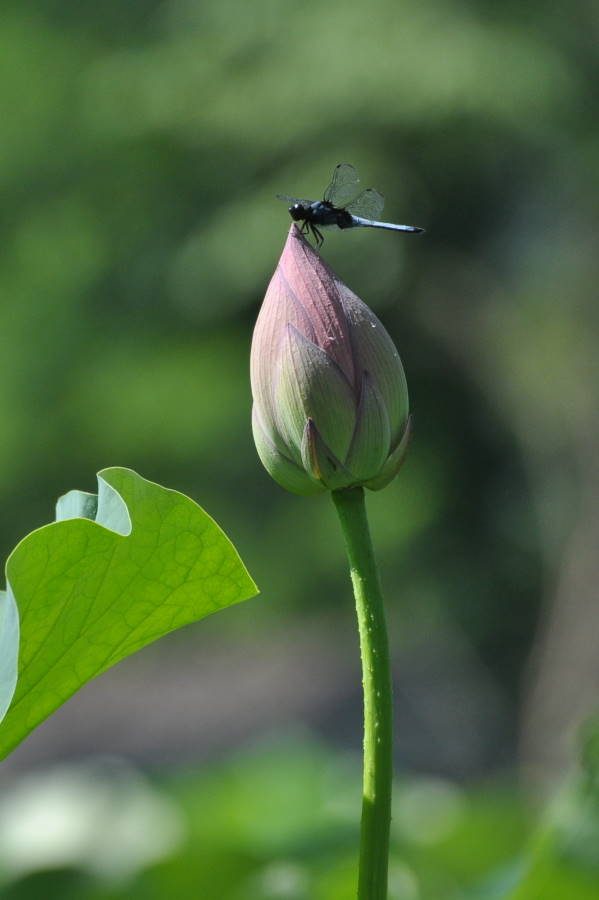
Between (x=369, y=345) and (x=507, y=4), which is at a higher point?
(x=507, y=4)

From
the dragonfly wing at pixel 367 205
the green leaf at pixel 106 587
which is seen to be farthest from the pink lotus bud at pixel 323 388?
the dragonfly wing at pixel 367 205

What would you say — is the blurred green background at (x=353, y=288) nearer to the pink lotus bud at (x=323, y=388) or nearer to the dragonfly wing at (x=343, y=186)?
the dragonfly wing at (x=343, y=186)

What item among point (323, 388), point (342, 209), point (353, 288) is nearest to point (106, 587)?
point (323, 388)

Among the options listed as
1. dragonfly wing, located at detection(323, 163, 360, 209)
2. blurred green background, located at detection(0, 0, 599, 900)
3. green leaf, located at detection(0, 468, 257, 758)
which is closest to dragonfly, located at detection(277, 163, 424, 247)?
dragonfly wing, located at detection(323, 163, 360, 209)

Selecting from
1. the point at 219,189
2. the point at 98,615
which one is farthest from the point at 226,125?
the point at 98,615

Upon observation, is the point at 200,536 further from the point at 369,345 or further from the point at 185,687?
the point at 185,687

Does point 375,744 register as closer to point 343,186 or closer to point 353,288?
point 343,186
